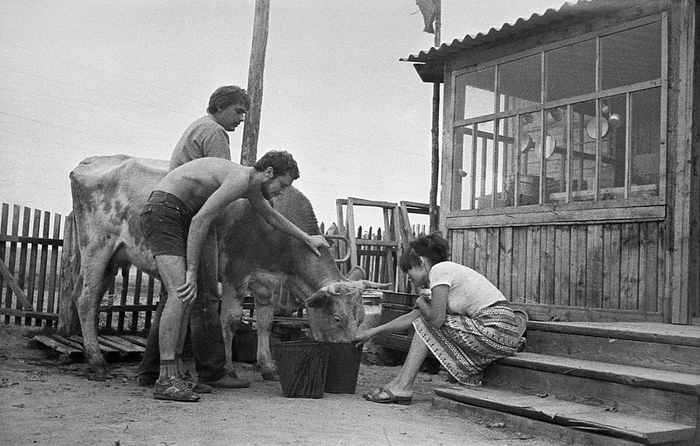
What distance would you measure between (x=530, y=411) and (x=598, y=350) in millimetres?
1091

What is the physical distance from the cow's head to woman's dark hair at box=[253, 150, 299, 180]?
1.11 metres

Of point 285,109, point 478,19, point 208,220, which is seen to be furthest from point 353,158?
point 208,220

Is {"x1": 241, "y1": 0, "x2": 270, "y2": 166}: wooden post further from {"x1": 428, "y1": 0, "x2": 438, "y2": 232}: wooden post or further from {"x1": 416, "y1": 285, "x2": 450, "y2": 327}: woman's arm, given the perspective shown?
{"x1": 416, "y1": 285, "x2": 450, "y2": 327}: woman's arm

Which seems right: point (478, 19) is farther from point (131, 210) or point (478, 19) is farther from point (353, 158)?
point (353, 158)

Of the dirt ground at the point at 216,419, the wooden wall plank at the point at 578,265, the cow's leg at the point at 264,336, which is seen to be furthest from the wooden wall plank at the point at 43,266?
the wooden wall plank at the point at 578,265

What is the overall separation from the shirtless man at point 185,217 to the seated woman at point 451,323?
1.22 m

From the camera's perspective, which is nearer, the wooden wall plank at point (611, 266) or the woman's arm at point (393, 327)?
the woman's arm at point (393, 327)

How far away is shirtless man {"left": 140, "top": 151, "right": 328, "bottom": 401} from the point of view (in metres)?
4.78

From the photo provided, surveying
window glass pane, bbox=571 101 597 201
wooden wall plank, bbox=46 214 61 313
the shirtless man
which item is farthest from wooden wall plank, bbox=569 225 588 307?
wooden wall plank, bbox=46 214 61 313

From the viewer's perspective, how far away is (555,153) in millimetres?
7379

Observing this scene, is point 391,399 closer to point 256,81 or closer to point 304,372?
point 304,372

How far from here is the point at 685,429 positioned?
375cm

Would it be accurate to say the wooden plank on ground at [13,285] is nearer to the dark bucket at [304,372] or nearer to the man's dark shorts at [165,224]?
the man's dark shorts at [165,224]

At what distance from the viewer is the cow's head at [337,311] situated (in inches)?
221
